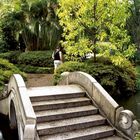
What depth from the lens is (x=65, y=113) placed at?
10.4m

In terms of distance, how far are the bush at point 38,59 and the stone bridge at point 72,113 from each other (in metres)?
10.6

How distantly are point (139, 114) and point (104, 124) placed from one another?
148 inches

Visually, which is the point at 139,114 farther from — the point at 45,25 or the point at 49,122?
the point at 45,25

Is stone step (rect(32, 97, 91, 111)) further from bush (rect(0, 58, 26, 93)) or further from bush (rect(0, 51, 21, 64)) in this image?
bush (rect(0, 51, 21, 64))

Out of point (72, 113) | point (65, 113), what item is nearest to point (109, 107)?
point (72, 113)

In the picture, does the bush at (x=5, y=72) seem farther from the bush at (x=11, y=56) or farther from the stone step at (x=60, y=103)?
the bush at (x=11, y=56)

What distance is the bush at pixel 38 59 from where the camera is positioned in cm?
2302

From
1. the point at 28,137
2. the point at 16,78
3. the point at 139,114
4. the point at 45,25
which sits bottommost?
the point at 139,114

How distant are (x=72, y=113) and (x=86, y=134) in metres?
1.10

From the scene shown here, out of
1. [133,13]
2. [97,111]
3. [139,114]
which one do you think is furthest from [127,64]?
[133,13]

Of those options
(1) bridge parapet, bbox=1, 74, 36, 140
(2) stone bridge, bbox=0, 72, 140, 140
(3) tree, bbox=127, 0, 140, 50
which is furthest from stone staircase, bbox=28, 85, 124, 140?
(3) tree, bbox=127, 0, 140, 50

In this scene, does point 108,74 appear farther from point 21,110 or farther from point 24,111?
point 24,111

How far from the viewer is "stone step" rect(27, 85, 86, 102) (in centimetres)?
1105

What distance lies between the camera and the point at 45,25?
24.3 m
